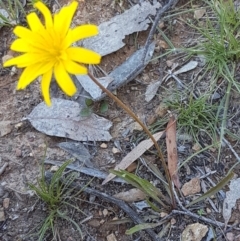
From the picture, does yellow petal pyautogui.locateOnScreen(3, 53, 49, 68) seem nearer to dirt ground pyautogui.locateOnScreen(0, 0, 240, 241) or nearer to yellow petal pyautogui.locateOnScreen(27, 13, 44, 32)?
yellow petal pyautogui.locateOnScreen(27, 13, 44, 32)

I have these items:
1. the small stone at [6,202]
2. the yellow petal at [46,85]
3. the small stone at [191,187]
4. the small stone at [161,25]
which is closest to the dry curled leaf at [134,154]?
the small stone at [191,187]

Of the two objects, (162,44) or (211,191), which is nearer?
(211,191)

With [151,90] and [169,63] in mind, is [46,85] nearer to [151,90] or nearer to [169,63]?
[151,90]

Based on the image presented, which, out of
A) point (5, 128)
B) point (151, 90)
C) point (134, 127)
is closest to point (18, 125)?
point (5, 128)

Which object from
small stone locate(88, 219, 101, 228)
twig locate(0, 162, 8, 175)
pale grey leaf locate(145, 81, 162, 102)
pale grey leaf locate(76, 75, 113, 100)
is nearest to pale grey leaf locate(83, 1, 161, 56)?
pale grey leaf locate(76, 75, 113, 100)

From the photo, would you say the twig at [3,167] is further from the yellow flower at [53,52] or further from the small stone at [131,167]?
the yellow flower at [53,52]

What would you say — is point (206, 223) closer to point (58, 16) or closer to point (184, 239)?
point (184, 239)
